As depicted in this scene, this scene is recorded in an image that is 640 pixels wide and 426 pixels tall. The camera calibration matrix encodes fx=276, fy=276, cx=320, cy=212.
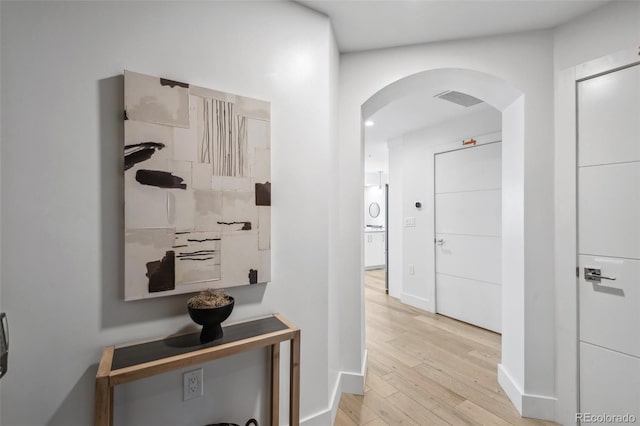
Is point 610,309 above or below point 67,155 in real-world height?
below

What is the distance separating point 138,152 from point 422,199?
348 centimetres

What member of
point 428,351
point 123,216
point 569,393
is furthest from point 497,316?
point 123,216

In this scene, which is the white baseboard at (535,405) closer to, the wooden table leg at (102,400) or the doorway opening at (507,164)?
the doorway opening at (507,164)

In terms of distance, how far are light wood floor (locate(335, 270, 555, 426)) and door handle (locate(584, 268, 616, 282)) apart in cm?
94

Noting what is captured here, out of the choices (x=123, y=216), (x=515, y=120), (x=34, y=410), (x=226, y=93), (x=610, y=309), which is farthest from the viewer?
(x=515, y=120)

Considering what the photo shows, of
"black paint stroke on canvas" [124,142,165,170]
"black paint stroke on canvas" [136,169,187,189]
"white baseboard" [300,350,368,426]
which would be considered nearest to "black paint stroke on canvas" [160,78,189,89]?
"black paint stroke on canvas" [124,142,165,170]

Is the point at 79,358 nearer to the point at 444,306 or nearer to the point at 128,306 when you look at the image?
the point at 128,306

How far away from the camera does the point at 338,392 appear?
187 centimetres

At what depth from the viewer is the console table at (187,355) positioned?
899mm

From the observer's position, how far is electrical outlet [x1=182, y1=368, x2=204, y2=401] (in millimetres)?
1217

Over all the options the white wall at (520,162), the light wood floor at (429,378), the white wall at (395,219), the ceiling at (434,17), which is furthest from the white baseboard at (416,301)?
the ceiling at (434,17)

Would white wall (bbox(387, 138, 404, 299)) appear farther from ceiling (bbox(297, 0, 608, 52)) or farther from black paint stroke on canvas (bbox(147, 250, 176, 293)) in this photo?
black paint stroke on canvas (bbox(147, 250, 176, 293))

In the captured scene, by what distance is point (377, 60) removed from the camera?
6.48ft

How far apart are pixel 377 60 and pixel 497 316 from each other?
114 inches
